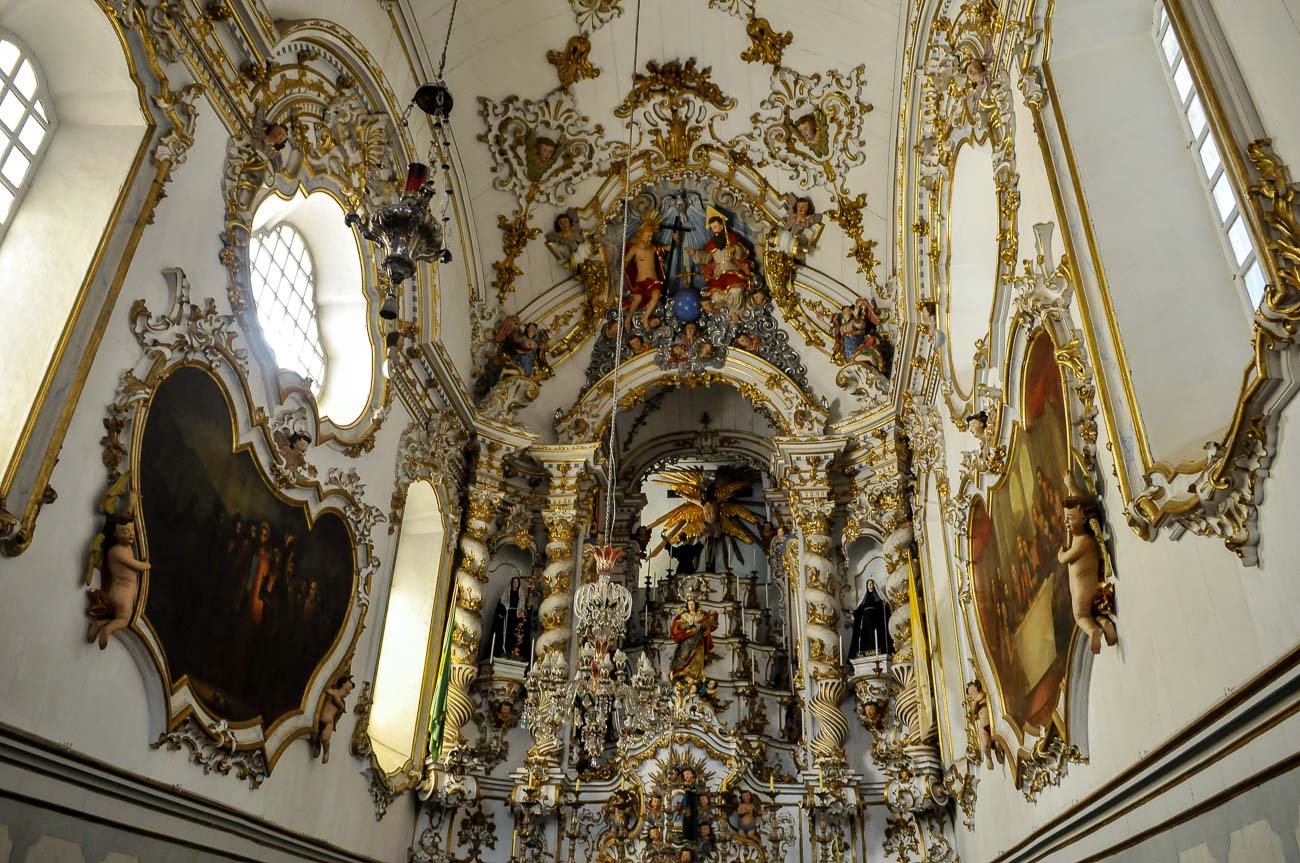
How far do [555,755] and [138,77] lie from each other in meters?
8.32

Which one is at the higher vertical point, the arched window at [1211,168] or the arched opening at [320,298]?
the arched opening at [320,298]

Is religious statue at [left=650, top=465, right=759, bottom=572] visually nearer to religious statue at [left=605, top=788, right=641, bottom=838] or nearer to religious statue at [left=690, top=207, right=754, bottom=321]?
religious statue at [left=690, top=207, right=754, bottom=321]

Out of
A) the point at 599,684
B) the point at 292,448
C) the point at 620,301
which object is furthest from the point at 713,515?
the point at 292,448

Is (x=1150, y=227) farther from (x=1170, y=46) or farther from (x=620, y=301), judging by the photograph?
(x=620, y=301)

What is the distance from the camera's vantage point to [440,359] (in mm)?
12133

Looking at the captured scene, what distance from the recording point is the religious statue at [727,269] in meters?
14.5

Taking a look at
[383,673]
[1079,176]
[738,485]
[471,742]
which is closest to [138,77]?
[1079,176]

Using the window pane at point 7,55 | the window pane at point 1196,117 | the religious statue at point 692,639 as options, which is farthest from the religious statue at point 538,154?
the window pane at point 1196,117

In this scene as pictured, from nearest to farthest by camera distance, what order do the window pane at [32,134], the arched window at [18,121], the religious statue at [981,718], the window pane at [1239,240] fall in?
the window pane at [1239,240] → the arched window at [18,121] → the window pane at [32,134] → the religious statue at [981,718]

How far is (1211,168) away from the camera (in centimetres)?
548

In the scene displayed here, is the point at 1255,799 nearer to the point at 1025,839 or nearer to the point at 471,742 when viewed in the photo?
the point at 1025,839

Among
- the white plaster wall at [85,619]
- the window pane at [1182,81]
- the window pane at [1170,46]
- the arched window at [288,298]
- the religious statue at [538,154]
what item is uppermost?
the religious statue at [538,154]

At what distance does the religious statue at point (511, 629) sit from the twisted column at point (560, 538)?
22 centimetres

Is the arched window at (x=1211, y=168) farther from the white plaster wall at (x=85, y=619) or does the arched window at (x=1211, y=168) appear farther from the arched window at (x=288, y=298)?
the arched window at (x=288, y=298)
